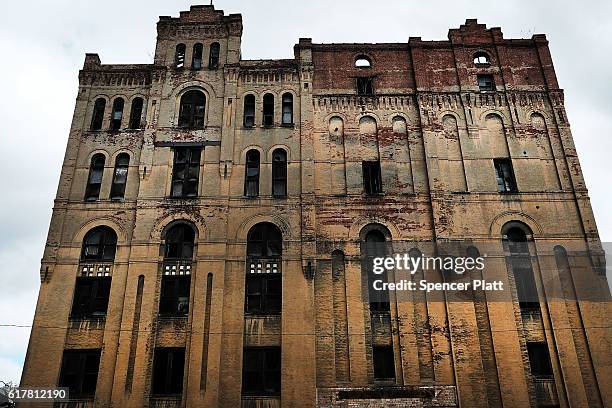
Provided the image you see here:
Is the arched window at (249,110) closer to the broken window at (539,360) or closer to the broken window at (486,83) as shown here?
the broken window at (486,83)

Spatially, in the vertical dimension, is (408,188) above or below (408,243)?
above

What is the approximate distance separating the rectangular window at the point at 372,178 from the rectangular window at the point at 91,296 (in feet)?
39.4

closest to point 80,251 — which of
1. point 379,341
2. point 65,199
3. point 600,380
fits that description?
point 65,199

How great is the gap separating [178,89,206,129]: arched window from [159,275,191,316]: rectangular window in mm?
7614

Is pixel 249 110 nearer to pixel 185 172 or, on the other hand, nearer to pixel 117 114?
pixel 185 172

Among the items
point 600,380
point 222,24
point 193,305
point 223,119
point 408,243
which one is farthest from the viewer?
point 222,24

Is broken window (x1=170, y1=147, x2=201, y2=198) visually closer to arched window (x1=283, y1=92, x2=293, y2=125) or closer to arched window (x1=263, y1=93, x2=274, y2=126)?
arched window (x1=263, y1=93, x2=274, y2=126)

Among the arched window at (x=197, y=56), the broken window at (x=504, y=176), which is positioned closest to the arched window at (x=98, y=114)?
the arched window at (x=197, y=56)

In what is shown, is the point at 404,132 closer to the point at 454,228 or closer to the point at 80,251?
the point at 454,228

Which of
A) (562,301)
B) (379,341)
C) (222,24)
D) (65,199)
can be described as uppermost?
(222,24)

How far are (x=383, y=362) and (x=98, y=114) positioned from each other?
18.1 meters

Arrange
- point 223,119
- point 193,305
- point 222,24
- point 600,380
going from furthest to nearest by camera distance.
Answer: point 222,24 → point 223,119 → point 193,305 → point 600,380

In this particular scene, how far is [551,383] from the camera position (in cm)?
1972

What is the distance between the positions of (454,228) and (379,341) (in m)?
5.93
